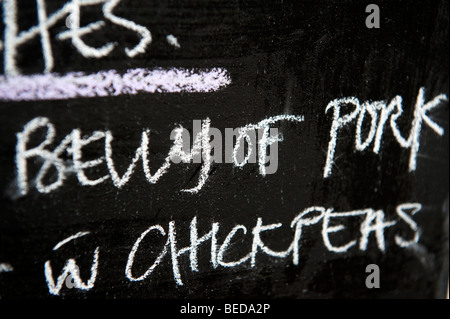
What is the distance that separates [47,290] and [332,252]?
0.60m

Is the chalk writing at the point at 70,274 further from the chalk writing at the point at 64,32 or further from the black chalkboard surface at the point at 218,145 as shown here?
the chalk writing at the point at 64,32

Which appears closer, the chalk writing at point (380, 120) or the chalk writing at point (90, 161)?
the chalk writing at point (90, 161)

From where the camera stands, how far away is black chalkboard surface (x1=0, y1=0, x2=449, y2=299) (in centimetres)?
63

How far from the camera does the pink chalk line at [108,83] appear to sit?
23.7 inches

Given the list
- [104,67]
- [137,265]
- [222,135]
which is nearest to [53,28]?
[104,67]

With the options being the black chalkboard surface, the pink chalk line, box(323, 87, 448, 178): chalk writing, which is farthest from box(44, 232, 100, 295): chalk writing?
box(323, 87, 448, 178): chalk writing

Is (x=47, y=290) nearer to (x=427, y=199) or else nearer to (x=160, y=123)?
(x=160, y=123)

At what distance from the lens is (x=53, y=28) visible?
599mm

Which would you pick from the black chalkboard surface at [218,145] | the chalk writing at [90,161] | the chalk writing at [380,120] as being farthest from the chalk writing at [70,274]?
the chalk writing at [380,120]

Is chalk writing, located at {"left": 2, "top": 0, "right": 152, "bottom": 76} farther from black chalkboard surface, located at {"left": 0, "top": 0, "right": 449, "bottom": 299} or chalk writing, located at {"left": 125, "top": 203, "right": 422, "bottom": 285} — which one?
chalk writing, located at {"left": 125, "top": 203, "right": 422, "bottom": 285}

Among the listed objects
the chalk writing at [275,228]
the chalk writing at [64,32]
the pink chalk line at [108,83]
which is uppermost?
the chalk writing at [64,32]

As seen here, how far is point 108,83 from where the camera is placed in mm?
643

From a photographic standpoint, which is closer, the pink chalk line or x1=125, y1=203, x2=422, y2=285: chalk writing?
the pink chalk line

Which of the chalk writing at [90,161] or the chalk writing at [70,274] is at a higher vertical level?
the chalk writing at [90,161]
